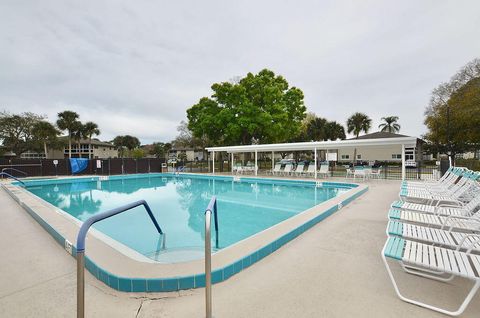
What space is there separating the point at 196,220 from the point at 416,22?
13142mm

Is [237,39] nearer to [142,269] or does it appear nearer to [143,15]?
[143,15]

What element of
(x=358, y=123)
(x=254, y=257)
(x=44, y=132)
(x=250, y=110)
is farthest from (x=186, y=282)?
(x=44, y=132)

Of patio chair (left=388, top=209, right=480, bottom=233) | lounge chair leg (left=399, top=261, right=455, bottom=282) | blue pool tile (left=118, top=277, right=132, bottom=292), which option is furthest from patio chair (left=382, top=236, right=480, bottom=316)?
blue pool tile (left=118, top=277, right=132, bottom=292)

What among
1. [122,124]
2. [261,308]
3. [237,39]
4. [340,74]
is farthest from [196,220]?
[122,124]

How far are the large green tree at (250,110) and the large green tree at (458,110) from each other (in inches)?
469

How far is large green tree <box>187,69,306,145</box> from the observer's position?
2066 cm

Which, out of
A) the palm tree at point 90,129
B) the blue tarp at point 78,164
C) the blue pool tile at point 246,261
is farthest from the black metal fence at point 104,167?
the palm tree at point 90,129

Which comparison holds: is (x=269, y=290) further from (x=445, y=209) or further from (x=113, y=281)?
(x=445, y=209)

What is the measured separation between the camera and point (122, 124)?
39.8 m

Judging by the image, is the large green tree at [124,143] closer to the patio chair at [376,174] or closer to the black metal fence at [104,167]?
the black metal fence at [104,167]

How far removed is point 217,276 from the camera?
8.43 feet

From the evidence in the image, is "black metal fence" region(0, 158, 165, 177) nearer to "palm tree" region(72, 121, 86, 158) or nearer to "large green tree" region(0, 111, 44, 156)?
"large green tree" region(0, 111, 44, 156)

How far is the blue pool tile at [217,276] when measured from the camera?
Answer: 254 centimetres

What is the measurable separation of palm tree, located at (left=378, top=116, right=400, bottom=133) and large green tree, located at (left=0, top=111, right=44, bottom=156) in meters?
60.8
